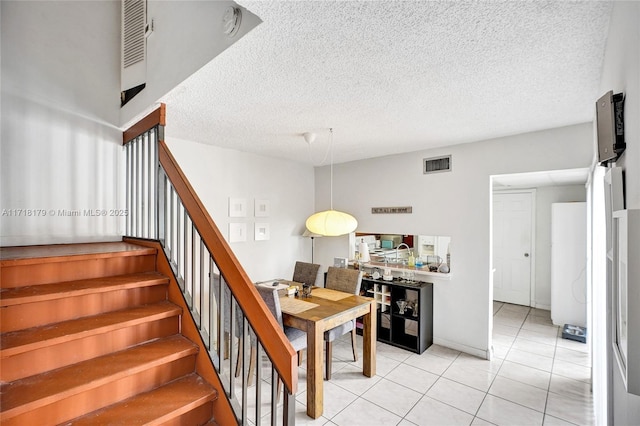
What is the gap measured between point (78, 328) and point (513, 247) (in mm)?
6285

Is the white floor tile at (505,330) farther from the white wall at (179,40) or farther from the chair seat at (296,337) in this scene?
the white wall at (179,40)

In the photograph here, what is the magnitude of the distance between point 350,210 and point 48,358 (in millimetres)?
3890

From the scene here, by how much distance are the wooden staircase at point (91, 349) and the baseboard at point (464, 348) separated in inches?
122

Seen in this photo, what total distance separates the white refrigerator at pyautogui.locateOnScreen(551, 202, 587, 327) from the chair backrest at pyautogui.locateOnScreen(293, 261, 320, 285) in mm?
3700

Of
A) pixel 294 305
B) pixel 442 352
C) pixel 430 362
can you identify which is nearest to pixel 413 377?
pixel 430 362

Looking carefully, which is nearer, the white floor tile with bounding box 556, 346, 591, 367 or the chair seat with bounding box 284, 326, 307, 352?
the chair seat with bounding box 284, 326, 307, 352

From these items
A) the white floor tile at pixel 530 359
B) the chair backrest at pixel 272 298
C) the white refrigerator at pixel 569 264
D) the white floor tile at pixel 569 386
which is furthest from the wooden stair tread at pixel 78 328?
the white refrigerator at pixel 569 264

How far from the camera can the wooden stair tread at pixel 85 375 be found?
1.30m

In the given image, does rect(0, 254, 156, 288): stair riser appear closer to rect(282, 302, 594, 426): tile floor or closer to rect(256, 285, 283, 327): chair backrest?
rect(256, 285, 283, 327): chair backrest

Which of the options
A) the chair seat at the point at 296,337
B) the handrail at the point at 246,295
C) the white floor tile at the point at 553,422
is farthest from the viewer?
the chair seat at the point at 296,337

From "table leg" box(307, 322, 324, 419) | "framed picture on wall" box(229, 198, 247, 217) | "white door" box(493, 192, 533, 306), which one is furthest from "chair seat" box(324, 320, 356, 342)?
"white door" box(493, 192, 533, 306)

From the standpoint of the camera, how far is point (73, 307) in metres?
1.75

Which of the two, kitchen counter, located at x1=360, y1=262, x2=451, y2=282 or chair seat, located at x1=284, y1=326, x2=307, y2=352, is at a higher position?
kitchen counter, located at x1=360, y1=262, x2=451, y2=282

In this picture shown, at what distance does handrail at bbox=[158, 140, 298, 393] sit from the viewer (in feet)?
4.25
